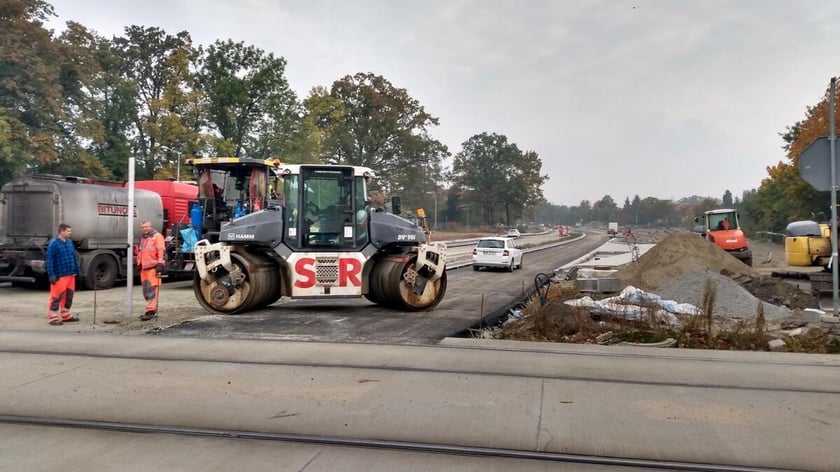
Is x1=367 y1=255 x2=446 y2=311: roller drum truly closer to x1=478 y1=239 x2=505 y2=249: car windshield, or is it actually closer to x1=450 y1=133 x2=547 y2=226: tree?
x1=478 y1=239 x2=505 y2=249: car windshield

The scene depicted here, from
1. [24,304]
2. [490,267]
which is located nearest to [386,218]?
[24,304]

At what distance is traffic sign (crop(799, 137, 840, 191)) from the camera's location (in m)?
9.32

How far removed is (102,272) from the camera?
1722cm

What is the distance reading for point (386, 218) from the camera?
12.7m

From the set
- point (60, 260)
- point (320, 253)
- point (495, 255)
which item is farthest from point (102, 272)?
point (495, 255)

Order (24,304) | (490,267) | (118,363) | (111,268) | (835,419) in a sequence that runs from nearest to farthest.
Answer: (835,419) → (118,363) → (24,304) → (111,268) → (490,267)

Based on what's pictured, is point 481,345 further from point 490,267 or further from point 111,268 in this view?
point 490,267

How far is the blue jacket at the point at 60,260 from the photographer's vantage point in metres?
10.6

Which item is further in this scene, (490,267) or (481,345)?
(490,267)

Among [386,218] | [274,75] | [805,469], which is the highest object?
[274,75]

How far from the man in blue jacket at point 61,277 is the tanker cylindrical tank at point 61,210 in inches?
233

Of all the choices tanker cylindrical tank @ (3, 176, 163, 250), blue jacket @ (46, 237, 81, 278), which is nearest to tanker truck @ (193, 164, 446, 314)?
blue jacket @ (46, 237, 81, 278)

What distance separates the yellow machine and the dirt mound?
1.34m

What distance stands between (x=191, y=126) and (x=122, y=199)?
29.0 m
